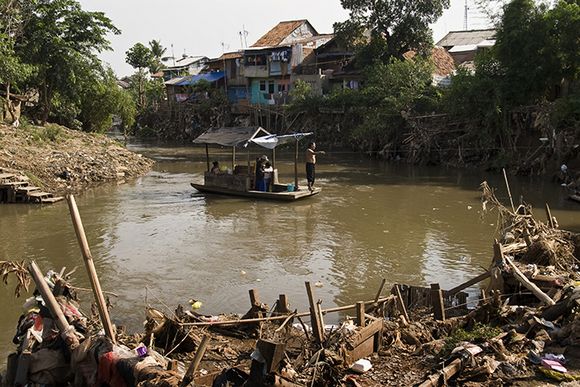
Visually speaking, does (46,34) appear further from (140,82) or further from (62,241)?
(140,82)

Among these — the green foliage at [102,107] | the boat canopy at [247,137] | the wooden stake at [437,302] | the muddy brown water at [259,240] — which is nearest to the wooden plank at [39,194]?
the muddy brown water at [259,240]

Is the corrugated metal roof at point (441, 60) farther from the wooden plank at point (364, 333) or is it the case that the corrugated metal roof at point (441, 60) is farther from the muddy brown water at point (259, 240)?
the wooden plank at point (364, 333)

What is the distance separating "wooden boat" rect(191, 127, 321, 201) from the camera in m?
19.0

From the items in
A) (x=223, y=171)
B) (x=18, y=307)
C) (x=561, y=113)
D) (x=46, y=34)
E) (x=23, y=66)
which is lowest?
(x=18, y=307)

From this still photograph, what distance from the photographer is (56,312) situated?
5871 millimetres

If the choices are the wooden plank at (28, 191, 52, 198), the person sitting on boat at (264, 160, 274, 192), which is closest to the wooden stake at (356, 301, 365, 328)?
the person sitting on boat at (264, 160, 274, 192)

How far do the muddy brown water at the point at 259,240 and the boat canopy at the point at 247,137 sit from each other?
199 cm

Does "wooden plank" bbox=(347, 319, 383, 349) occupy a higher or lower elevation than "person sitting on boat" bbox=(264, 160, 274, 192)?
lower

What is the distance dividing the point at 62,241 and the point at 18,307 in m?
4.90

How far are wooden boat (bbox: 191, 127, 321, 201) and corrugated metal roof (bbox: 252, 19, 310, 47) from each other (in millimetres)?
29301

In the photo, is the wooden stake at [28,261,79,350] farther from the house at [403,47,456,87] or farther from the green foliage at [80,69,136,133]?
the house at [403,47,456,87]

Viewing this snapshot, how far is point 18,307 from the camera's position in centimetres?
975

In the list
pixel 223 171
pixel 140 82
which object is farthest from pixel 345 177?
pixel 140 82

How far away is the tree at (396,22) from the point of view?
38.2 m
